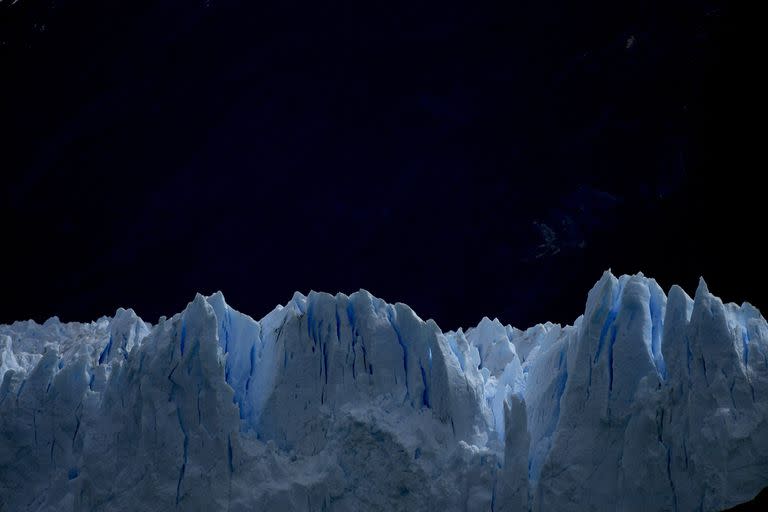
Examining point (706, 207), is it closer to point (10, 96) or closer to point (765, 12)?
point (765, 12)

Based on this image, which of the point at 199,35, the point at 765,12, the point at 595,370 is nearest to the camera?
the point at 595,370

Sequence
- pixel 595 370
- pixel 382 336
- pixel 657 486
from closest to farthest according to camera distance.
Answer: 1. pixel 657 486
2. pixel 595 370
3. pixel 382 336

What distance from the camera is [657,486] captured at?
7637mm

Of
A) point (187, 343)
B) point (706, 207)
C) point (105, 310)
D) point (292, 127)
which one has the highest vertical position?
point (187, 343)

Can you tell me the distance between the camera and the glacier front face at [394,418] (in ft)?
25.4

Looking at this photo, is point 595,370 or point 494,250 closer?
point 595,370

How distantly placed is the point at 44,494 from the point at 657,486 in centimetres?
597

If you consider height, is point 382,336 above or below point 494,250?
above

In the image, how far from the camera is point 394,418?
27.4 feet

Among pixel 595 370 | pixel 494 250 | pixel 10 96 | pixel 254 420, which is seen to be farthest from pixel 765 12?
pixel 10 96

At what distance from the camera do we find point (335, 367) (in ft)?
28.5

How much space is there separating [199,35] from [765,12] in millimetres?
14035

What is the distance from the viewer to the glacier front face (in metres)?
7.74

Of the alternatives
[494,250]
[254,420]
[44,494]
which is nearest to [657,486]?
[254,420]
